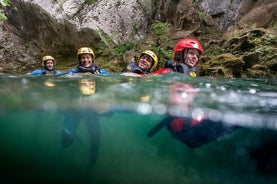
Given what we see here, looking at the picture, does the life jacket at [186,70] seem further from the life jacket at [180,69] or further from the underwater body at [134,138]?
the underwater body at [134,138]

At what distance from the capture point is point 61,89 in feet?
16.3

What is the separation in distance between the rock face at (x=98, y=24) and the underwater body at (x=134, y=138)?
880 cm

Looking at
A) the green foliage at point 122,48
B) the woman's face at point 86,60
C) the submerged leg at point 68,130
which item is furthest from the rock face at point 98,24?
the submerged leg at point 68,130

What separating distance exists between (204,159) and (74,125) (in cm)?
210

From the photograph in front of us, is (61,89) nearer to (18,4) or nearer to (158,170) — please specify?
(158,170)

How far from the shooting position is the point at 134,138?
4727 millimetres

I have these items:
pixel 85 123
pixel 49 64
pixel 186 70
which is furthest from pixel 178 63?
pixel 49 64

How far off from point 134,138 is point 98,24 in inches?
494

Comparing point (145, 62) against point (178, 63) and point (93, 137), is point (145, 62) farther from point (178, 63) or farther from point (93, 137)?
point (93, 137)

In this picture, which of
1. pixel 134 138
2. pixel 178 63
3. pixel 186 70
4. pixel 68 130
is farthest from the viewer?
pixel 178 63

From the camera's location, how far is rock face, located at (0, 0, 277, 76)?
14.6 meters

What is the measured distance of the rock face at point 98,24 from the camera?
14602 millimetres

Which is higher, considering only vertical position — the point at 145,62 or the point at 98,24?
the point at 98,24

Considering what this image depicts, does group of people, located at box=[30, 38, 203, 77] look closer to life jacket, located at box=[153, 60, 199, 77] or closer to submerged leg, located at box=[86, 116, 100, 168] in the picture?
life jacket, located at box=[153, 60, 199, 77]
